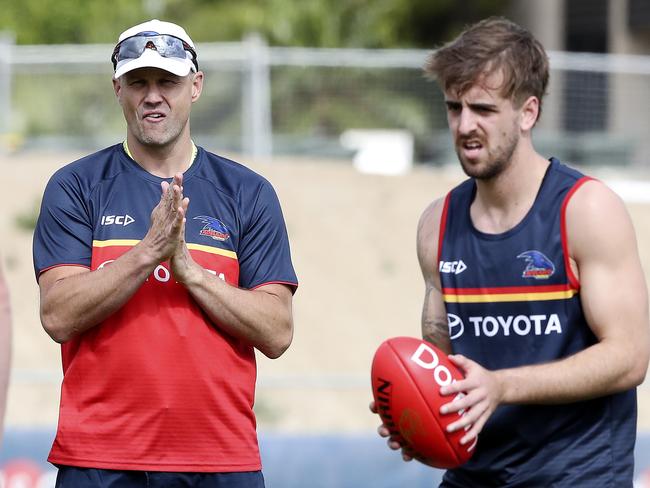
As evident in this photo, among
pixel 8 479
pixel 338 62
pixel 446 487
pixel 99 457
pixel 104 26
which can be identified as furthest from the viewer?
pixel 104 26

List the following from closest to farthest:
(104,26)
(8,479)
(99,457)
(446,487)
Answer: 1. (99,457)
2. (446,487)
3. (8,479)
4. (104,26)

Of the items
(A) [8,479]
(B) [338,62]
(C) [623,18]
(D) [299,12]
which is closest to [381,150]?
(B) [338,62]

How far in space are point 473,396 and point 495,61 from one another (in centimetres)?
116

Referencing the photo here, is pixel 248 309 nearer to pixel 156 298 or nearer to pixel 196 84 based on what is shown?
pixel 156 298

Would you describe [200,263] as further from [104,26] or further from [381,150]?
[104,26]

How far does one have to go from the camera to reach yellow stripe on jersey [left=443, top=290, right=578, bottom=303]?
4.06 meters

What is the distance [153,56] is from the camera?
421 cm

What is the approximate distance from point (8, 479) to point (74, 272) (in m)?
3.25

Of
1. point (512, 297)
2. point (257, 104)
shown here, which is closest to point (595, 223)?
point (512, 297)

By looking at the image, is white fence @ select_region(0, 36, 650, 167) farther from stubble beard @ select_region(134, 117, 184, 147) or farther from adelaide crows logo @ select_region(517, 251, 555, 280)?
adelaide crows logo @ select_region(517, 251, 555, 280)

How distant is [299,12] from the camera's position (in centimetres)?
2091

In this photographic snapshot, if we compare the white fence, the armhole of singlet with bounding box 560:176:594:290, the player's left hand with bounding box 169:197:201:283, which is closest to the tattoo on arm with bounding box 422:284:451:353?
the armhole of singlet with bounding box 560:176:594:290

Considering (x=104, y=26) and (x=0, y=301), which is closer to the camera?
(x=0, y=301)

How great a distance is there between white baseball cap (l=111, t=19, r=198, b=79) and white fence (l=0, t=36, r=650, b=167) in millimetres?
11024
